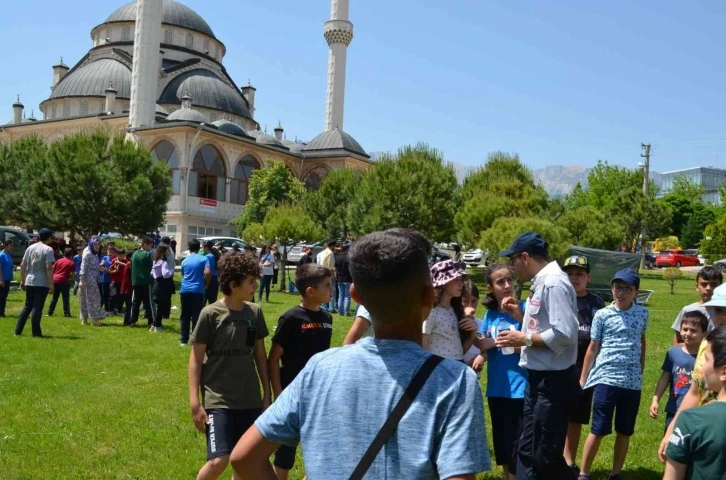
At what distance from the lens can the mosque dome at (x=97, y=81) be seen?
5869 cm

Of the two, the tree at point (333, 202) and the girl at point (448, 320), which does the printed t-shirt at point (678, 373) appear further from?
the tree at point (333, 202)

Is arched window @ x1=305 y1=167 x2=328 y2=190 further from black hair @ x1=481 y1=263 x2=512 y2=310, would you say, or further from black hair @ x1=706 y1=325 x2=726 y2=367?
black hair @ x1=706 y1=325 x2=726 y2=367

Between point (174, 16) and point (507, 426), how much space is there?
6713cm

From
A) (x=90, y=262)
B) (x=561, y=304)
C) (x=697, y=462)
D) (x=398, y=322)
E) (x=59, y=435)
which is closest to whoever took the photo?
(x=398, y=322)

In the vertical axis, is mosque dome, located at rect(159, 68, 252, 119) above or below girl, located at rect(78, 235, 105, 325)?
above

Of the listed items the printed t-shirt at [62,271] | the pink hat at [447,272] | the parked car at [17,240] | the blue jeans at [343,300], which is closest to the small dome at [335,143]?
the parked car at [17,240]

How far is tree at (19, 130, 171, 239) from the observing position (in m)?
28.1

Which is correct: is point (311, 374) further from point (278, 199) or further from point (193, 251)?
point (278, 199)

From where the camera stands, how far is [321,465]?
73.8 inches

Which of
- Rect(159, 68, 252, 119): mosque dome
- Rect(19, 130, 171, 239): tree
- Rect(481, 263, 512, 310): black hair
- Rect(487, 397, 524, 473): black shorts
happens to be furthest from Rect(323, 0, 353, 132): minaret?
Rect(487, 397, 524, 473): black shorts

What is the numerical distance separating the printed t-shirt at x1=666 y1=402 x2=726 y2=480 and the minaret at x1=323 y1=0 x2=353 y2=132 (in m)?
54.9

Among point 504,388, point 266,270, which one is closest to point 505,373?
point 504,388

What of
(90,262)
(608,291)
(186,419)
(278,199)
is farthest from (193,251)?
(278,199)

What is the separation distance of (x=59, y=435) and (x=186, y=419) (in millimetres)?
1241
